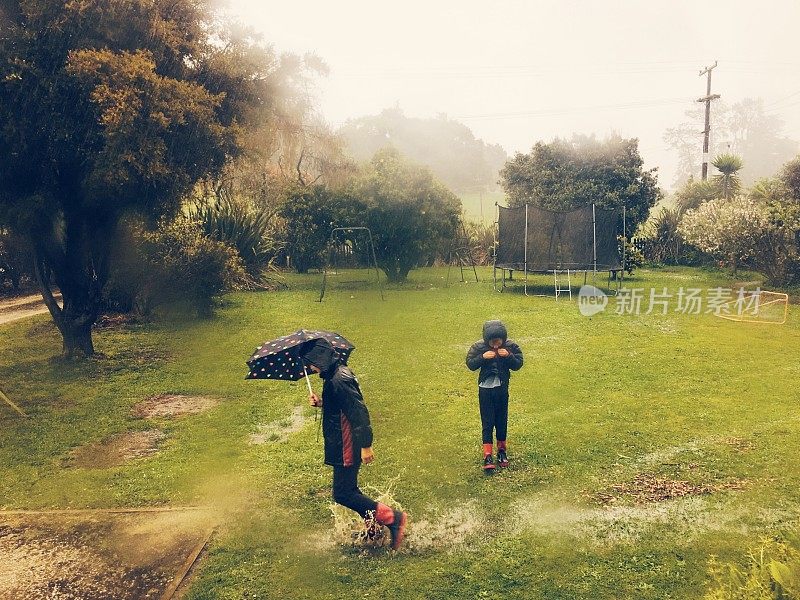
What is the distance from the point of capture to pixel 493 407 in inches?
261

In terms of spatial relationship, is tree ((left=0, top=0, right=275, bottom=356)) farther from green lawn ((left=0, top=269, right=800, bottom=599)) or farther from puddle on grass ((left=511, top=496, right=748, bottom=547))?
puddle on grass ((left=511, top=496, right=748, bottom=547))

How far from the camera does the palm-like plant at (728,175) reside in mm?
29125

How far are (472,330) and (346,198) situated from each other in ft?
36.7

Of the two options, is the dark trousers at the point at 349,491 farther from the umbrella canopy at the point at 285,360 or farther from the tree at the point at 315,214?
the tree at the point at 315,214

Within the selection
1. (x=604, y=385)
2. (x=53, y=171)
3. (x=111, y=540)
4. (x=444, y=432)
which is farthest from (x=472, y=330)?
(x=111, y=540)

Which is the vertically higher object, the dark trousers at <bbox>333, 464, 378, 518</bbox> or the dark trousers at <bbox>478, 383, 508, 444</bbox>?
the dark trousers at <bbox>478, 383, 508, 444</bbox>

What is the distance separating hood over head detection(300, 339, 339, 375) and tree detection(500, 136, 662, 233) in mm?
26830

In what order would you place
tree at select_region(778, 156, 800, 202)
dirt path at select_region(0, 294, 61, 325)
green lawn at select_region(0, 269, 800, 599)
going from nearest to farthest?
1. green lawn at select_region(0, 269, 800, 599)
2. dirt path at select_region(0, 294, 61, 325)
3. tree at select_region(778, 156, 800, 202)

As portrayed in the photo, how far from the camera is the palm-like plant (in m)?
29.1

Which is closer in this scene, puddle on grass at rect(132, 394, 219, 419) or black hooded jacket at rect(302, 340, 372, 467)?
black hooded jacket at rect(302, 340, 372, 467)

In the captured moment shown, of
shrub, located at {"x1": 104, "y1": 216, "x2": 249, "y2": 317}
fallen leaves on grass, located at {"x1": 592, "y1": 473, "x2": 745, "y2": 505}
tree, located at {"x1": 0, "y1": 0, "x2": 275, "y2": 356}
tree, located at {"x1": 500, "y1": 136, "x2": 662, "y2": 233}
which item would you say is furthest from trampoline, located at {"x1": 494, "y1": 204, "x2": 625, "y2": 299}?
fallen leaves on grass, located at {"x1": 592, "y1": 473, "x2": 745, "y2": 505}

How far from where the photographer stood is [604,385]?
9.94 meters

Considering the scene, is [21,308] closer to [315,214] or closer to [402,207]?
[315,214]

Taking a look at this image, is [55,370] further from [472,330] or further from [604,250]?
[604,250]
